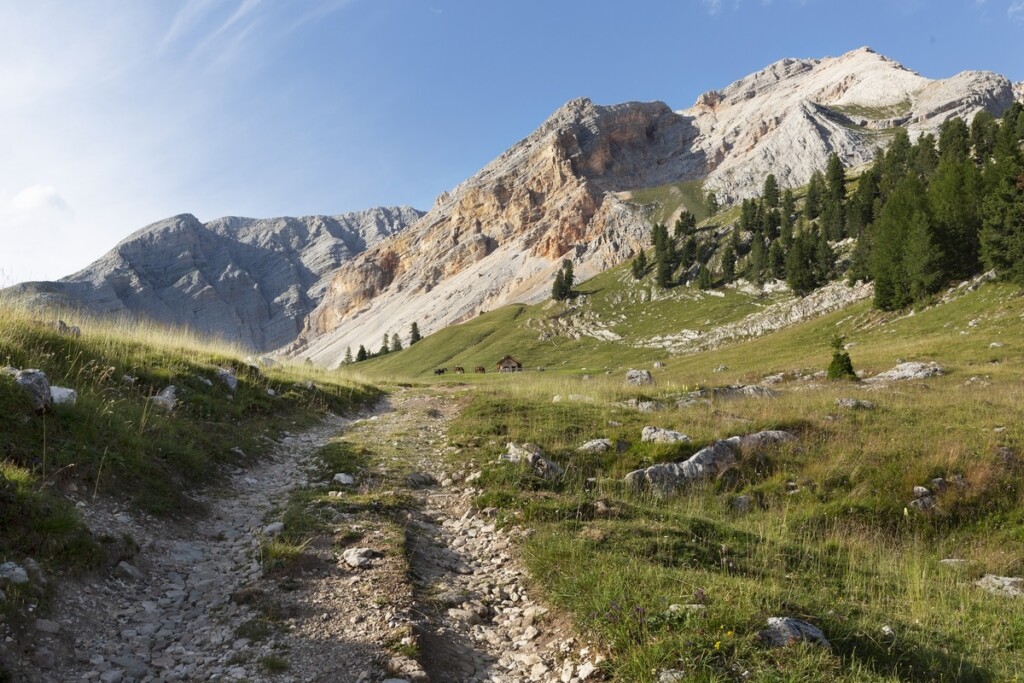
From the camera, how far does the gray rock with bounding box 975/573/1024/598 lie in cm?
784

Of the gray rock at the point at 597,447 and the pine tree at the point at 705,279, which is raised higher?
the pine tree at the point at 705,279

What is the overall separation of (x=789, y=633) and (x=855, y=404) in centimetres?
1518

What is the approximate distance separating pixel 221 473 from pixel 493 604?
725 centimetres

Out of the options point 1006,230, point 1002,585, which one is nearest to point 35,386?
point 1002,585

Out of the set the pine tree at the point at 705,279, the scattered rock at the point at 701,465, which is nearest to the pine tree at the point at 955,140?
the pine tree at the point at 705,279

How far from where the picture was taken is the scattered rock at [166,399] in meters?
13.1

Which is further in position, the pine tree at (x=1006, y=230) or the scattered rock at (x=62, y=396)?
the pine tree at (x=1006, y=230)

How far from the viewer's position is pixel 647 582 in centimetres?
648

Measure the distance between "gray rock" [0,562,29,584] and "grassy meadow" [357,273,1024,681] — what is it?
5724mm

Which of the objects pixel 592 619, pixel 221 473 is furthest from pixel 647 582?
pixel 221 473

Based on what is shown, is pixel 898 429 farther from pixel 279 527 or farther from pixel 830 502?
pixel 279 527

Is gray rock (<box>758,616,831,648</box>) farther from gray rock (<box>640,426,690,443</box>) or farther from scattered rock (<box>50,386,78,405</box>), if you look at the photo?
scattered rock (<box>50,386,78,405</box>)

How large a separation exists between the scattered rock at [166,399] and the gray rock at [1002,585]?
1649 cm

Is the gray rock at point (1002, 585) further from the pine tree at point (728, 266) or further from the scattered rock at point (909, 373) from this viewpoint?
the pine tree at point (728, 266)
